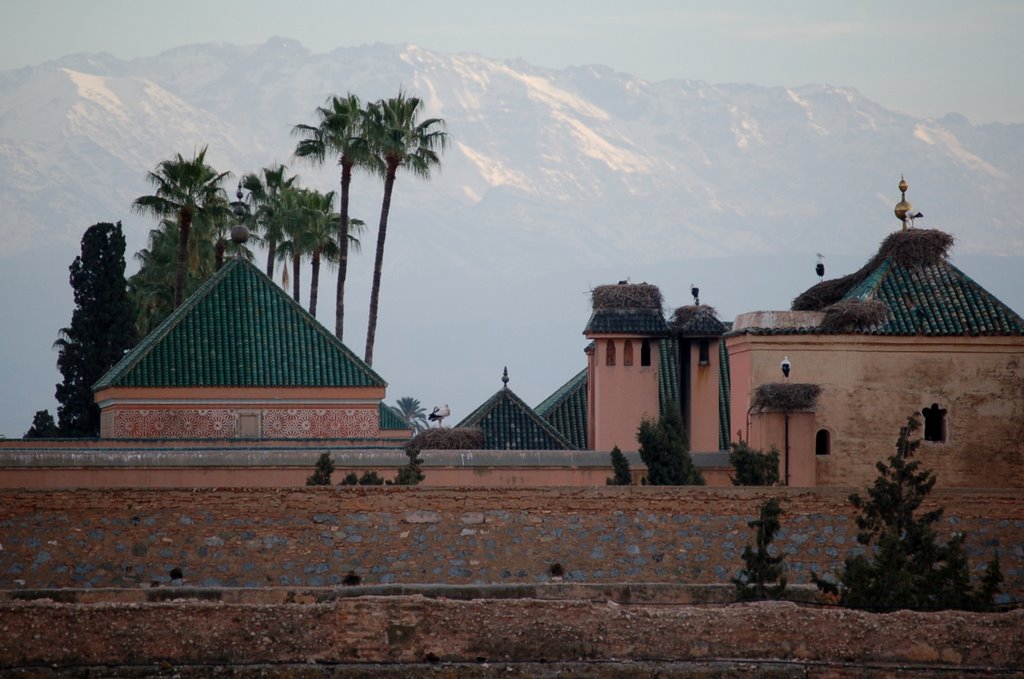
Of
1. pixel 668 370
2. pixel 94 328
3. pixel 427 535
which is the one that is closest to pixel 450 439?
pixel 668 370

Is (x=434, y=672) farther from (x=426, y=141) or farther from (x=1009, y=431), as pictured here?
(x=426, y=141)

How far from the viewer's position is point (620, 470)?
30.7 m

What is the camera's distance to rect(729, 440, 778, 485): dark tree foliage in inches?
1144

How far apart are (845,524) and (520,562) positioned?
421 cm

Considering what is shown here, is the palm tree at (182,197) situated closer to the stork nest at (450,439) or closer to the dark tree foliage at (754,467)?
the stork nest at (450,439)

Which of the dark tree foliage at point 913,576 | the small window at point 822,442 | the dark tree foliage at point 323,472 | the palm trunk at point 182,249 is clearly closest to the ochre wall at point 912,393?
the small window at point 822,442

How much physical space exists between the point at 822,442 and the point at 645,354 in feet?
16.2

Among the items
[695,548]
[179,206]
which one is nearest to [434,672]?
[695,548]

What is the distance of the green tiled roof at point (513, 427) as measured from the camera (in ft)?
131

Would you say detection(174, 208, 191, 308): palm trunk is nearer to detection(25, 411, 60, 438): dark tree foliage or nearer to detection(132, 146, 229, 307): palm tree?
detection(132, 146, 229, 307): palm tree

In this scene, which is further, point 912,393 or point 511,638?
point 912,393

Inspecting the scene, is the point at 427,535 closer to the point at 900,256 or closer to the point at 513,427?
the point at 900,256

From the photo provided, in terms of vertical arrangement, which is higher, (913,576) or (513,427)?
(513,427)

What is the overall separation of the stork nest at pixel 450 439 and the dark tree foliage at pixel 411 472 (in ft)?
14.9
